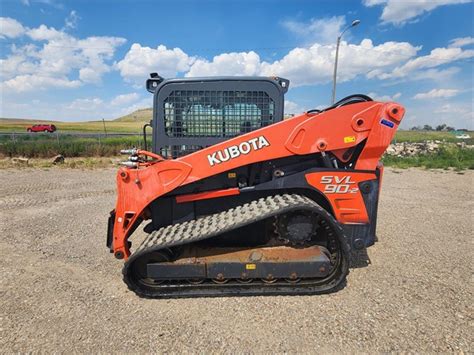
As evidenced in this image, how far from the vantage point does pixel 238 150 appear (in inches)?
133

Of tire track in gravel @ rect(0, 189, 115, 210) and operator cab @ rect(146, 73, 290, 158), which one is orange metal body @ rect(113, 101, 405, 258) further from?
tire track in gravel @ rect(0, 189, 115, 210)

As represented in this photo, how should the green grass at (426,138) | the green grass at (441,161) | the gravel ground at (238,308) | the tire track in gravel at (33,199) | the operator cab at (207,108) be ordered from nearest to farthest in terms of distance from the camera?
the gravel ground at (238,308) < the operator cab at (207,108) < the tire track in gravel at (33,199) < the green grass at (441,161) < the green grass at (426,138)

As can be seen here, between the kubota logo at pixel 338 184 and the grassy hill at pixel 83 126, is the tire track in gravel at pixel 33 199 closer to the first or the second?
the kubota logo at pixel 338 184

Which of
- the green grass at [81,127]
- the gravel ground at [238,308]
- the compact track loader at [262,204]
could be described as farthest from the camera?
the green grass at [81,127]

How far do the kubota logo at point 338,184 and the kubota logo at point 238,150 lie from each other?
2.58 ft

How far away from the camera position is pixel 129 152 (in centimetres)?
370

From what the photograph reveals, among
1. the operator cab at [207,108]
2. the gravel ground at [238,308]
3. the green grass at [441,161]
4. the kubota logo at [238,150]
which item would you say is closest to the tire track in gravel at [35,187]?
the gravel ground at [238,308]

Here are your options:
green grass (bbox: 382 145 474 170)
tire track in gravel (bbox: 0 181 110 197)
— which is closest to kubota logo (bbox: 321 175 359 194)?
tire track in gravel (bbox: 0 181 110 197)

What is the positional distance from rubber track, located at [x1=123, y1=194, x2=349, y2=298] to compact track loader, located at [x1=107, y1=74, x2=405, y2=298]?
1cm

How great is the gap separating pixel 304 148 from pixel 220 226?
Result: 49.5 inches

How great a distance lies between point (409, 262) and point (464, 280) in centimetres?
63

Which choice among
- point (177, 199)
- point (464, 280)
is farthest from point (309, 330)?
point (464, 280)

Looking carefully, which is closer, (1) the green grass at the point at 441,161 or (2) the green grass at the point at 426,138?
(1) the green grass at the point at 441,161

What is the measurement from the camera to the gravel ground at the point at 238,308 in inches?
103
